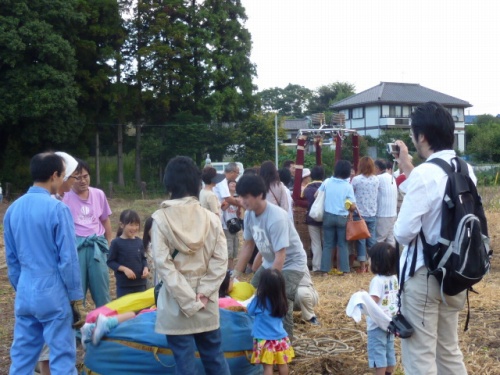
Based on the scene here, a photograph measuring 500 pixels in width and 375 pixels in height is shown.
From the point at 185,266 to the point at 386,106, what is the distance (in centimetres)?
4813

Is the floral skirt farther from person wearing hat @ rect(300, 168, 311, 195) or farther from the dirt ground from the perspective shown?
person wearing hat @ rect(300, 168, 311, 195)

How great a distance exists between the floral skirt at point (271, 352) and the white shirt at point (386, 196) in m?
5.38

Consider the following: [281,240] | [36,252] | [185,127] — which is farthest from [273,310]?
[185,127]

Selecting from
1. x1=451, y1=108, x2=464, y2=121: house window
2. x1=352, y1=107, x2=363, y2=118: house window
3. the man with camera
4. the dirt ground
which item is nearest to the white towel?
the dirt ground

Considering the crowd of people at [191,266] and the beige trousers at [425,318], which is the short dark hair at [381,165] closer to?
the crowd of people at [191,266]

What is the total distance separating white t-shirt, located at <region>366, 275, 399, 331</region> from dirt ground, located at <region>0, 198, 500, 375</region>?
64cm

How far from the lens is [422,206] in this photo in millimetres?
3330

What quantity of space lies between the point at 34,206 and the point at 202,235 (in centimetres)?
115

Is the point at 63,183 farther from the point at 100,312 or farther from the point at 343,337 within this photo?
the point at 343,337

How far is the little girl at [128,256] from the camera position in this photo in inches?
231

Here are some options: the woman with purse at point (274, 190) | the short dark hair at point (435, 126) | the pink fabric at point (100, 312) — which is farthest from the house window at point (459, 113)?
the short dark hair at point (435, 126)

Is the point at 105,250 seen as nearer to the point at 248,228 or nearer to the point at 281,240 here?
the point at 248,228

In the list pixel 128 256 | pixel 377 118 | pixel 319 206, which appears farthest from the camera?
pixel 377 118

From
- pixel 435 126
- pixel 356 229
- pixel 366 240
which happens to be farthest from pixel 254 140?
pixel 435 126
